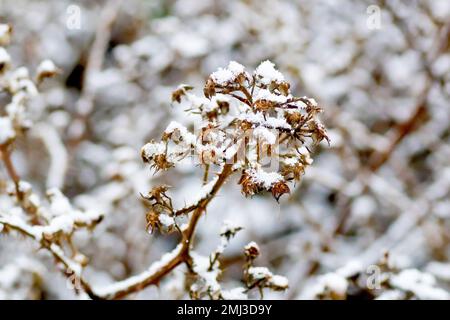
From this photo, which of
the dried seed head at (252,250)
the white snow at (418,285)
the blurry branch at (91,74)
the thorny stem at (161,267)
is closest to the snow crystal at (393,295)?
the white snow at (418,285)

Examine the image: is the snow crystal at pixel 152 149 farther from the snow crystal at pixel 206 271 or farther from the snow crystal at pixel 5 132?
the snow crystal at pixel 5 132

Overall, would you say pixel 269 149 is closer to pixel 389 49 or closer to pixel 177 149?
pixel 177 149

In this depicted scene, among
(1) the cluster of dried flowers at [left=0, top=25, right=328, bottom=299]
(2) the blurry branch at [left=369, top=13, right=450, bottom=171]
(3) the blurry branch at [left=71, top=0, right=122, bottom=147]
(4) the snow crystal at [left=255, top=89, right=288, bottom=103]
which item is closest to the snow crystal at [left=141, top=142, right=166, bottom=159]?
(1) the cluster of dried flowers at [left=0, top=25, right=328, bottom=299]

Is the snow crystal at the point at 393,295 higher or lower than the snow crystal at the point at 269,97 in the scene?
lower

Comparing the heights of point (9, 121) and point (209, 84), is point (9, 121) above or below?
above

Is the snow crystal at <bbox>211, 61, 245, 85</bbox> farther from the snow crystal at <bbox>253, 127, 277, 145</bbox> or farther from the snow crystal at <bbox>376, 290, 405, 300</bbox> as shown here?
the snow crystal at <bbox>376, 290, 405, 300</bbox>

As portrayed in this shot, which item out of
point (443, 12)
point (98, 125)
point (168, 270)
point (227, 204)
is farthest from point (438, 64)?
point (98, 125)

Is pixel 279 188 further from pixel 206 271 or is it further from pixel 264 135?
pixel 206 271

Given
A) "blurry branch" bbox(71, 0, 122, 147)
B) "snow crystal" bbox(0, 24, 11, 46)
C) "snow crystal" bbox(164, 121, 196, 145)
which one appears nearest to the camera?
"snow crystal" bbox(164, 121, 196, 145)
